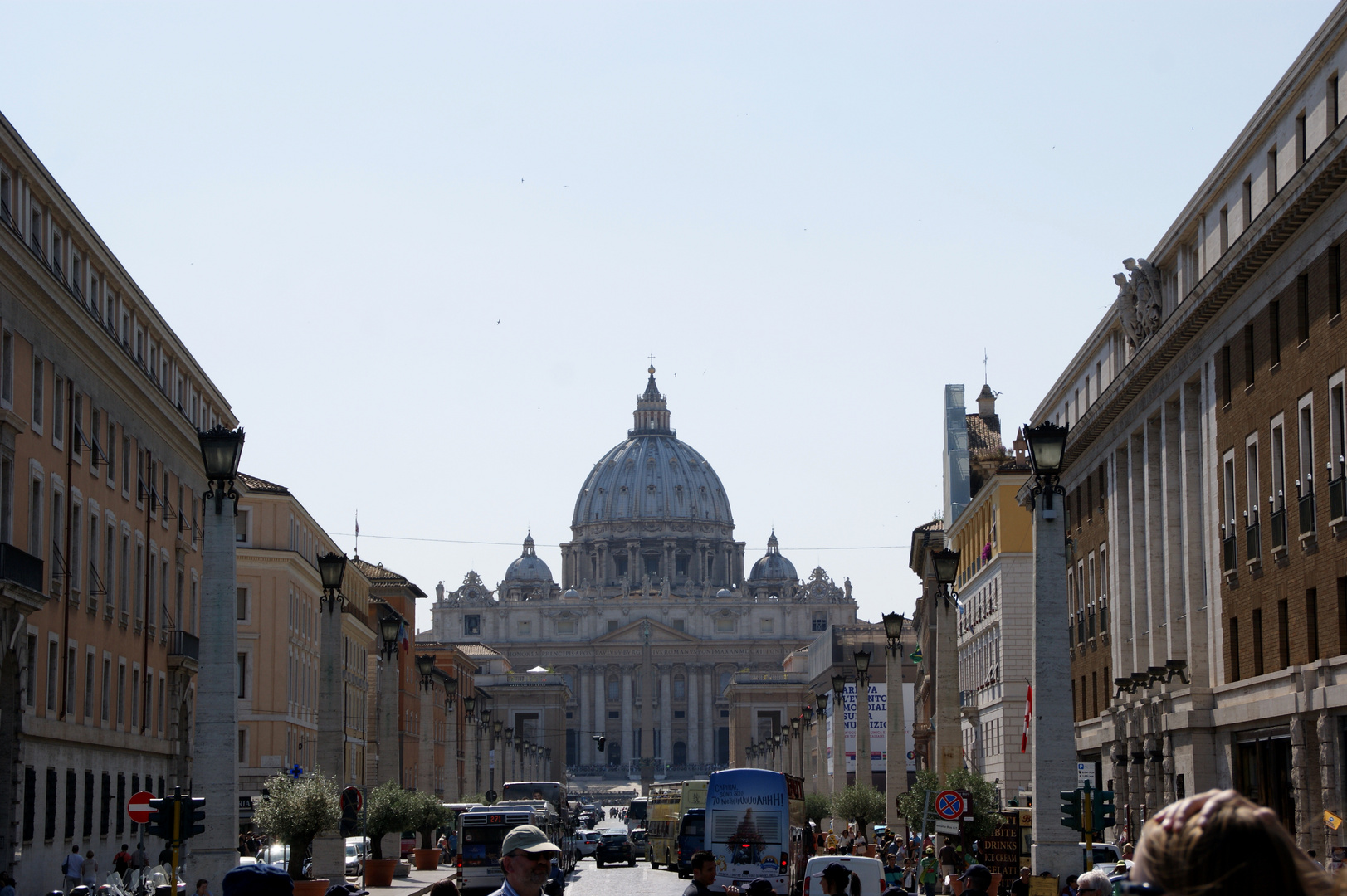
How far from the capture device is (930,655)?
87.2m

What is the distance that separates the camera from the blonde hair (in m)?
4.20

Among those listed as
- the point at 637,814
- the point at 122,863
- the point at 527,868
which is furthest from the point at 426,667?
the point at 527,868

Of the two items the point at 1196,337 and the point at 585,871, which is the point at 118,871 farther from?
the point at 585,871

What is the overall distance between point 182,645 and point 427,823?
35.7 ft

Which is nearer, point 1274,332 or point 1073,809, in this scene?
point 1073,809

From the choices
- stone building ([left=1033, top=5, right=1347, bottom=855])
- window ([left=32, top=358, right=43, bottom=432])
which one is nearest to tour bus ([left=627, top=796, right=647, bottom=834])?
stone building ([left=1033, top=5, right=1347, bottom=855])

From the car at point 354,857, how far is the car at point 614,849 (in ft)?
50.2

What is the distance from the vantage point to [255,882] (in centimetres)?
670

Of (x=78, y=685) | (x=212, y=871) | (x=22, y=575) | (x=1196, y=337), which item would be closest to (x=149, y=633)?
(x=78, y=685)

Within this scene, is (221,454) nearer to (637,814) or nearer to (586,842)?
(586,842)

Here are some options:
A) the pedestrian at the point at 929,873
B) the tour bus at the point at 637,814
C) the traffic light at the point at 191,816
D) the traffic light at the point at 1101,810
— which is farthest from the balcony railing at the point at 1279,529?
the tour bus at the point at 637,814

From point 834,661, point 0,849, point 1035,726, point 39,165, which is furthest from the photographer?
point 834,661

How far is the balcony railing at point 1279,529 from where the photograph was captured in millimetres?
33281

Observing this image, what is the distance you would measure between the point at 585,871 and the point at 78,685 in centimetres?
3170
